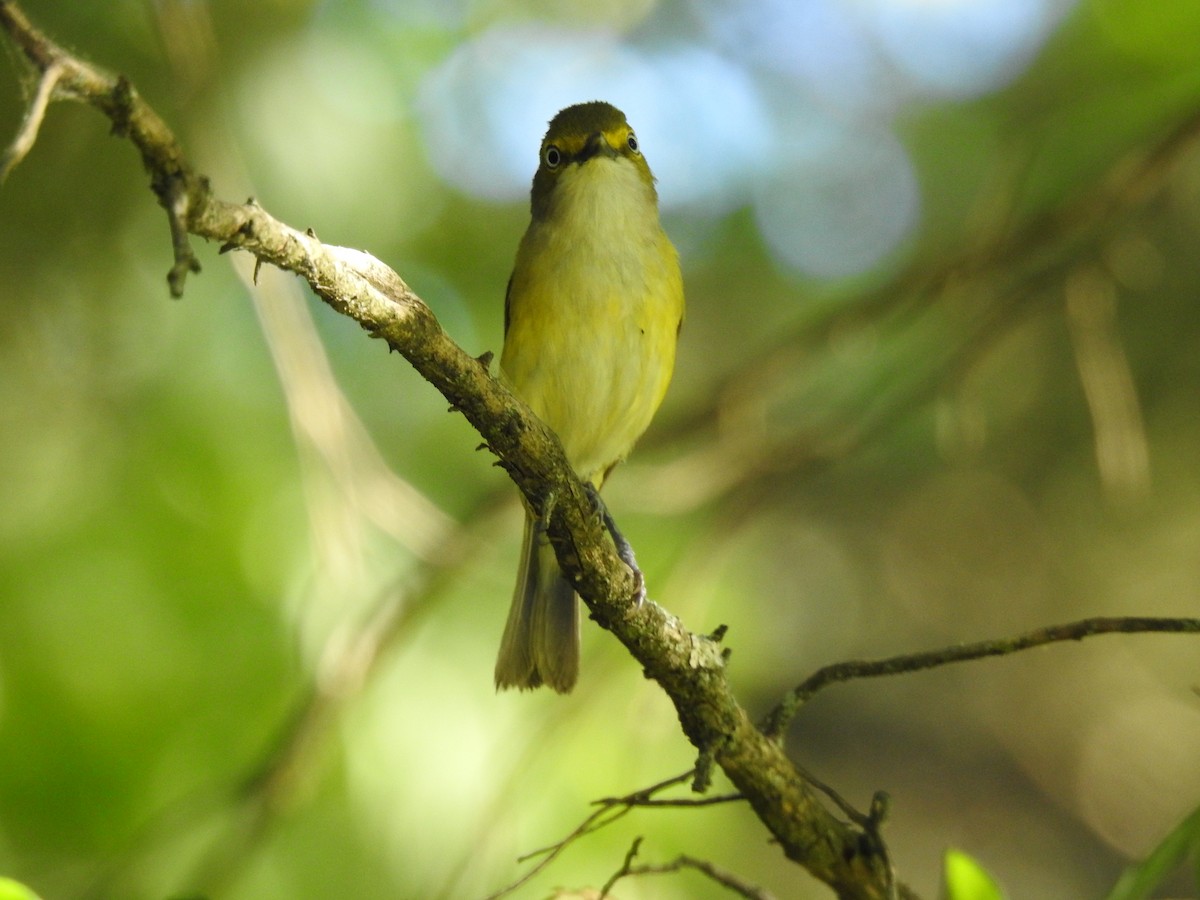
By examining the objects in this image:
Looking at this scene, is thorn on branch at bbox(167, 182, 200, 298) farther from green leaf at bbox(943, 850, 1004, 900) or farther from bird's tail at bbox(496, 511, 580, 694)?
bird's tail at bbox(496, 511, 580, 694)

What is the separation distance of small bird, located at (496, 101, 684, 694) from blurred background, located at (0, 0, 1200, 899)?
0.26m

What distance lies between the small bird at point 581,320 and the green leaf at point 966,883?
168cm

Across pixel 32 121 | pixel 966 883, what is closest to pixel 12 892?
pixel 32 121

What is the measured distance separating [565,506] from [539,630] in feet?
4.94

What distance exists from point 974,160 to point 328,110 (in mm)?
3516

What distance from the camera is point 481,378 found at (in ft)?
6.78

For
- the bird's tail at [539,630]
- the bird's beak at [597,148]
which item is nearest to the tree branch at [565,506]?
the bird's tail at [539,630]

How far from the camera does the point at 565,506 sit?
2.38 metres

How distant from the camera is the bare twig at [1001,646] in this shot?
2004mm

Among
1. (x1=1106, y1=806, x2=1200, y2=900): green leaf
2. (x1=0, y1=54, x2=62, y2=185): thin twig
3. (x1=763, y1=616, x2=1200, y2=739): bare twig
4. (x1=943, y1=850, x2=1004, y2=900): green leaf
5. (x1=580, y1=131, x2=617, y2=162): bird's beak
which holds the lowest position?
(x1=0, y1=54, x2=62, y2=185): thin twig

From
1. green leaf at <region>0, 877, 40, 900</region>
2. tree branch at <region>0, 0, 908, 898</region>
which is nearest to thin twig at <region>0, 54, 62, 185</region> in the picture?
tree branch at <region>0, 0, 908, 898</region>

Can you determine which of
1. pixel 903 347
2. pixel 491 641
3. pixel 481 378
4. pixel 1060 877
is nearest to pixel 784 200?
pixel 903 347

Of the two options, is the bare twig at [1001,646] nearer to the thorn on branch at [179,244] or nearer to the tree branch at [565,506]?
the tree branch at [565,506]

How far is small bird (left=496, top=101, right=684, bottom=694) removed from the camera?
12.7 ft
